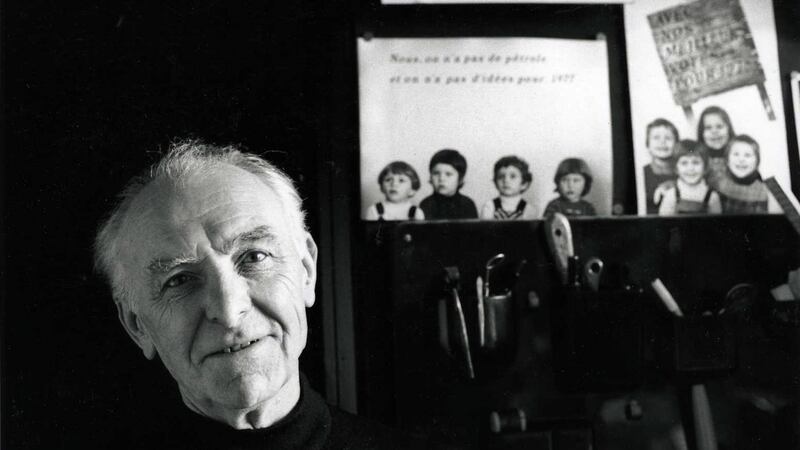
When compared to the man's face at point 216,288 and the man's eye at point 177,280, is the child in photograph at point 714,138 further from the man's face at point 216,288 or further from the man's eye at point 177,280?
the man's eye at point 177,280

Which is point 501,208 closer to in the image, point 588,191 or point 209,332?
point 588,191

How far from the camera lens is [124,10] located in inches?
34.9

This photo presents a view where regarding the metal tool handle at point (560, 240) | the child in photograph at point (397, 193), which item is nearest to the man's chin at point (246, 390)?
the child in photograph at point (397, 193)

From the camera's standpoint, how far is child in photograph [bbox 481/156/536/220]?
35.5 inches

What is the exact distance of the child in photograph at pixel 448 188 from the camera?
896 millimetres

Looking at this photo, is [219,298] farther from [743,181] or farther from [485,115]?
[743,181]

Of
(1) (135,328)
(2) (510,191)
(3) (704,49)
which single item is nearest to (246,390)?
(1) (135,328)

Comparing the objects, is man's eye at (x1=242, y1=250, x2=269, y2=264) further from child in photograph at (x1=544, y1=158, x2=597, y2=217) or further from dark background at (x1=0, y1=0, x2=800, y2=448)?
child in photograph at (x1=544, y1=158, x2=597, y2=217)

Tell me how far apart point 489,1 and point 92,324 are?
0.62 meters

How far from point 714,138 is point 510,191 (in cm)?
28

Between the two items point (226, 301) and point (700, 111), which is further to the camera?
point (700, 111)

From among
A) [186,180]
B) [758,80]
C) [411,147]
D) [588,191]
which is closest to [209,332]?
[186,180]

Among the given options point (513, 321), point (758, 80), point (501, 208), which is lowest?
point (513, 321)

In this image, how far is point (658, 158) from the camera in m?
0.93
